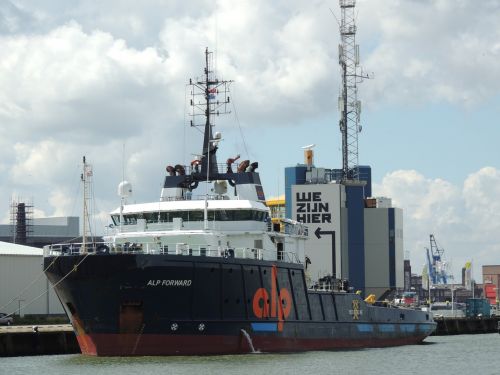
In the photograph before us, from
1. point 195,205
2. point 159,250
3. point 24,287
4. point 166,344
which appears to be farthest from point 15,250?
point 166,344

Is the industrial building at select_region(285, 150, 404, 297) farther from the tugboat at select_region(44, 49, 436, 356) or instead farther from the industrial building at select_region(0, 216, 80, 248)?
the industrial building at select_region(0, 216, 80, 248)

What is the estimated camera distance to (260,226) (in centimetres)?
5025

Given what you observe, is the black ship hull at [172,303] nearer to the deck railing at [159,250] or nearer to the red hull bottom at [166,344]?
the red hull bottom at [166,344]

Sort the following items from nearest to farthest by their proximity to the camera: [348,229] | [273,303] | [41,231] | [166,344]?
[166,344], [273,303], [348,229], [41,231]

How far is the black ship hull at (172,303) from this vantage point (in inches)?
1690

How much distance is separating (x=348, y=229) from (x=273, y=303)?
34.4 m

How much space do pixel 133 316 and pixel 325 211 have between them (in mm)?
39376

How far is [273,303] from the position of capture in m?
47.7

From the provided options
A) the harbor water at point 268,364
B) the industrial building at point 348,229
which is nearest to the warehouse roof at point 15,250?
the industrial building at point 348,229

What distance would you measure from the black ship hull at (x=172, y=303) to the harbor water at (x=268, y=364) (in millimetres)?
680

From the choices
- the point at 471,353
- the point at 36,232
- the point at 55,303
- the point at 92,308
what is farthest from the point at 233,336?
the point at 36,232

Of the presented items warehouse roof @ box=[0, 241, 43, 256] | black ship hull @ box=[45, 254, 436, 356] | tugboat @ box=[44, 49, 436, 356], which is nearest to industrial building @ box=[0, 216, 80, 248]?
warehouse roof @ box=[0, 241, 43, 256]

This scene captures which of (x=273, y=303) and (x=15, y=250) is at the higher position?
(x=15, y=250)

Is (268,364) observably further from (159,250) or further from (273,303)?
(159,250)
